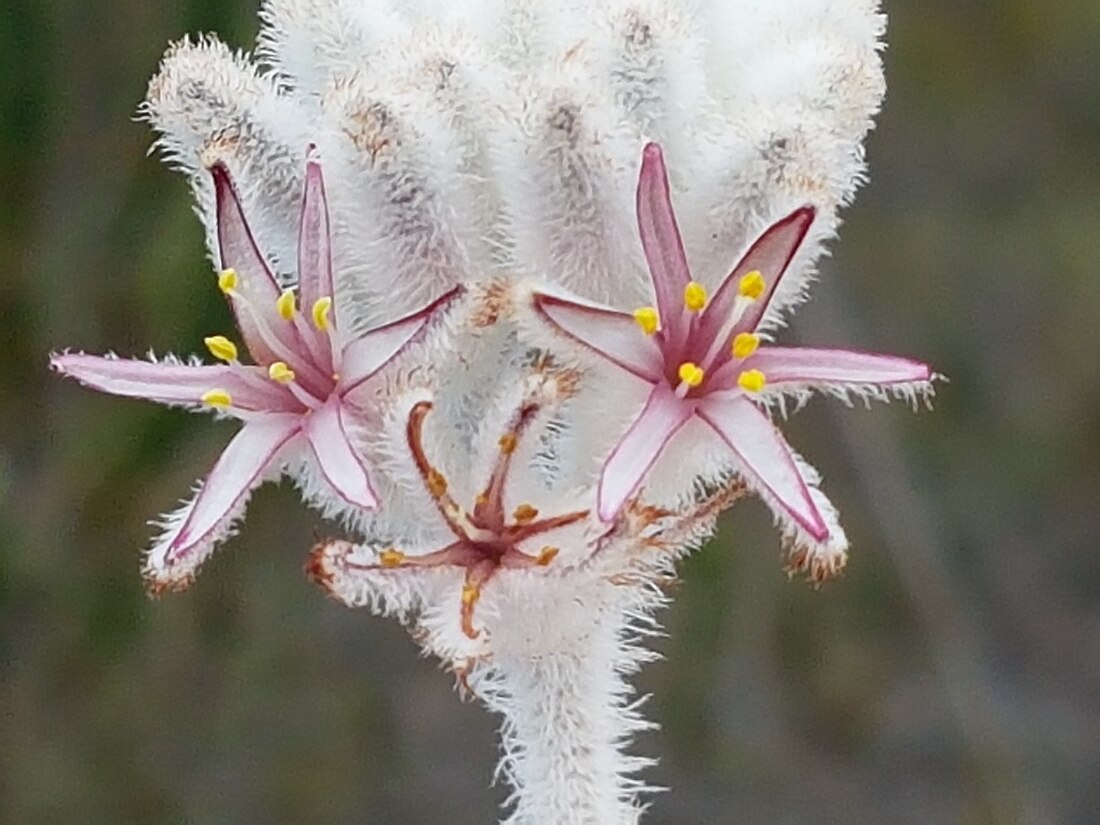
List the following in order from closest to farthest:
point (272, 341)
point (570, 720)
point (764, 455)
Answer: point (764, 455) → point (272, 341) → point (570, 720)

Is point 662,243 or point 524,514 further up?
point 662,243

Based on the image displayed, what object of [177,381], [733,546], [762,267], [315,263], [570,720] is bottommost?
[570,720]

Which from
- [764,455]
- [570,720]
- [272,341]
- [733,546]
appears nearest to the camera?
[764,455]

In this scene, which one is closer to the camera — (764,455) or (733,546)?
(764,455)

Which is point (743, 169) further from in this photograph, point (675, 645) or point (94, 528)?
point (675, 645)

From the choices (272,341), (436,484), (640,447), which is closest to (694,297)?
(640,447)

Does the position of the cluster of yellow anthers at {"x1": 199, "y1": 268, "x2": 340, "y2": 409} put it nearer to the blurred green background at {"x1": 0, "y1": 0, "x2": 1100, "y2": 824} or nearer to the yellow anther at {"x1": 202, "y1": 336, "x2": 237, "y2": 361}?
the yellow anther at {"x1": 202, "y1": 336, "x2": 237, "y2": 361}

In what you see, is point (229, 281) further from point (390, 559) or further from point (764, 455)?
point (764, 455)
